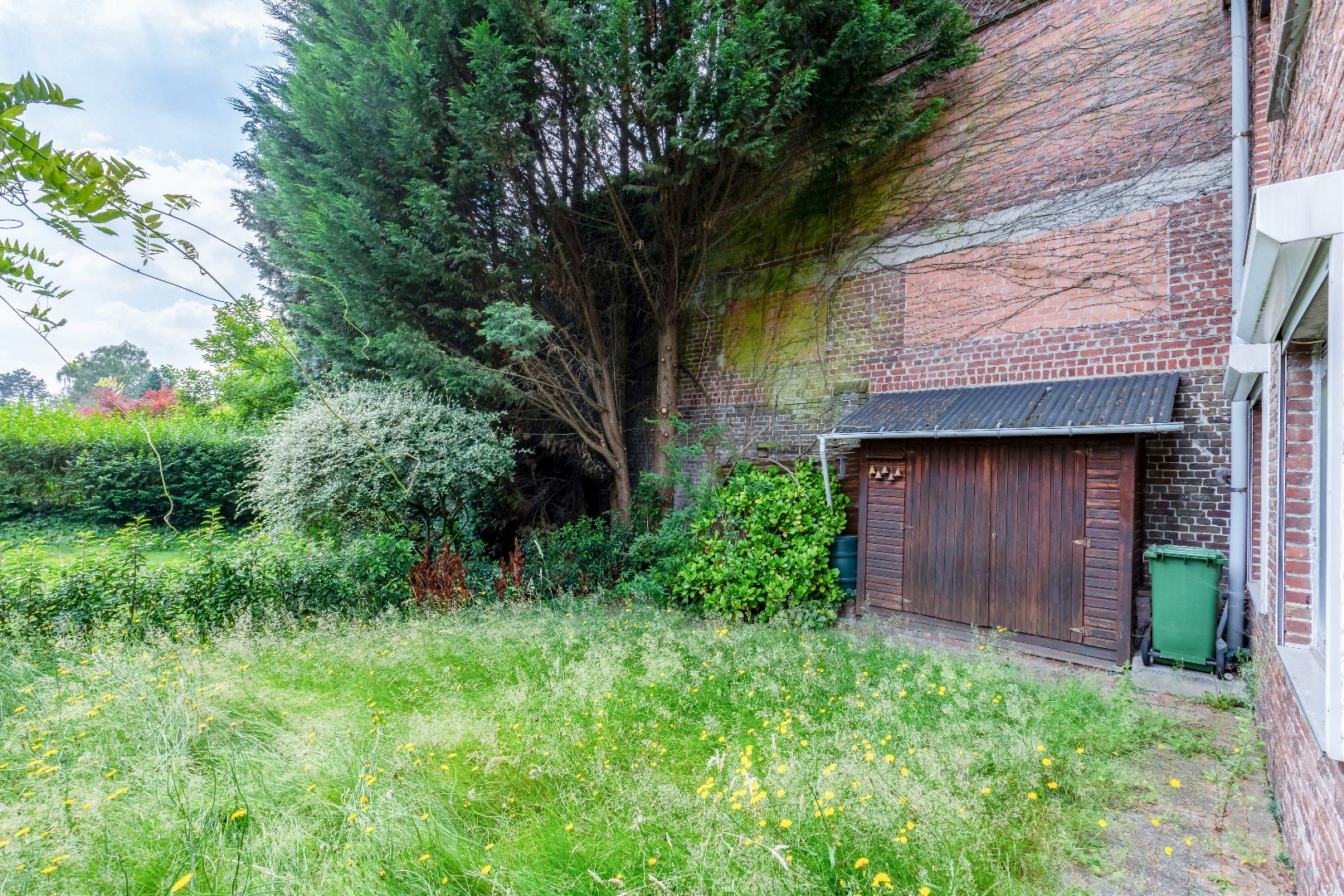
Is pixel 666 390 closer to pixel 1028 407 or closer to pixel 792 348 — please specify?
pixel 792 348

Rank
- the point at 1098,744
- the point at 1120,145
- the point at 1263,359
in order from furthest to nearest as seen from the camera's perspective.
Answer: the point at 1120,145
the point at 1263,359
the point at 1098,744

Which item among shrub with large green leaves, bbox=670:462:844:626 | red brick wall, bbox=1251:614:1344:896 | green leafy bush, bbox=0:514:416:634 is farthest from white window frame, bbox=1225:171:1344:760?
green leafy bush, bbox=0:514:416:634

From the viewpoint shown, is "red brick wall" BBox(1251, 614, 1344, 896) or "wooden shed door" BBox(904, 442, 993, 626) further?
"wooden shed door" BBox(904, 442, 993, 626)

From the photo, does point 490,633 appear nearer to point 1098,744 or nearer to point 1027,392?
point 1098,744

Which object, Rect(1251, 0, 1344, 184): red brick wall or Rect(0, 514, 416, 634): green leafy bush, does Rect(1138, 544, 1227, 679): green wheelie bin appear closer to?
Rect(1251, 0, 1344, 184): red brick wall

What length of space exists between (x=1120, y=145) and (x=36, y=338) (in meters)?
8.00

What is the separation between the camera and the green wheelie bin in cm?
502

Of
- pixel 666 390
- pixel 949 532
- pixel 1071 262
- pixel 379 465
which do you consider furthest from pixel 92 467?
pixel 1071 262

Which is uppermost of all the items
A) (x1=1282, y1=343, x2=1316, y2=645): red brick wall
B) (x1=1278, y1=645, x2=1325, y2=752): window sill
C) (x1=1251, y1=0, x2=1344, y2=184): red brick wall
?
(x1=1251, y1=0, x2=1344, y2=184): red brick wall

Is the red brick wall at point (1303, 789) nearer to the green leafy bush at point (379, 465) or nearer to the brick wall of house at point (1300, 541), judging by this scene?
the brick wall of house at point (1300, 541)

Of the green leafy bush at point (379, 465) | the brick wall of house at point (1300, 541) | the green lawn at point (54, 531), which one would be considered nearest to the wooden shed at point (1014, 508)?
the brick wall of house at point (1300, 541)

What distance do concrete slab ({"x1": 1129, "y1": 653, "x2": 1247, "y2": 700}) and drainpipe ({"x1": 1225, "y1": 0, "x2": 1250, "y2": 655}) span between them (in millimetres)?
368

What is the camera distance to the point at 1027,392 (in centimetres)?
633

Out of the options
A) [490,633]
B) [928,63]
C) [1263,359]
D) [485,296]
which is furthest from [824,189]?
[490,633]
